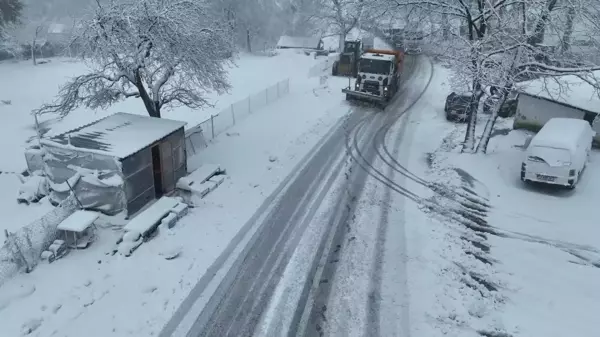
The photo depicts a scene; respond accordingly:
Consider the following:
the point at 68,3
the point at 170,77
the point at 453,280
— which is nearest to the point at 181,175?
the point at 170,77

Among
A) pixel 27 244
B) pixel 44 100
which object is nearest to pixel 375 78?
pixel 27 244

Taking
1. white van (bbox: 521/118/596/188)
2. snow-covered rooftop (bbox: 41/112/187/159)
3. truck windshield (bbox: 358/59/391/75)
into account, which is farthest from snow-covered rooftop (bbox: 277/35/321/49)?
white van (bbox: 521/118/596/188)

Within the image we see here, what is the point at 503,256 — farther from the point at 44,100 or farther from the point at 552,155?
the point at 44,100

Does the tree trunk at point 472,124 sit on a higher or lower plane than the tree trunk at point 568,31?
lower

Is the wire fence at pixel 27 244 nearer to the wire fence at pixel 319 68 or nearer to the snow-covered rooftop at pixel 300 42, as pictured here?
the wire fence at pixel 319 68

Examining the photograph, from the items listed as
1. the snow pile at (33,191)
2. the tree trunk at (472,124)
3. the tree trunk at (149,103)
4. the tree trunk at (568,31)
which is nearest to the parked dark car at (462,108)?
the tree trunk at (472,124)

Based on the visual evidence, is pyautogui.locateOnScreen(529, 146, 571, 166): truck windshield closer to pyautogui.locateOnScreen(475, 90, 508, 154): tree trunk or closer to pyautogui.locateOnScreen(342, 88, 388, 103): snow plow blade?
pyautogui.locateOnScreen(475, 90, 508, 154): tree trunk
